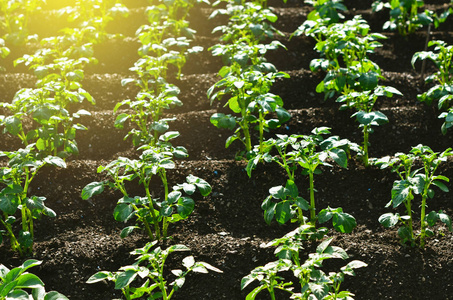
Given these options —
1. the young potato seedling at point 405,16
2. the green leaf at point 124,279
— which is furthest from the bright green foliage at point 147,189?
the young potato seedling at point 405,16

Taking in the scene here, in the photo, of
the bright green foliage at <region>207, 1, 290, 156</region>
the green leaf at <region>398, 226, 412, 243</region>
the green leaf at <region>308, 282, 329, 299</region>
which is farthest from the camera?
the bright green foliage at <region>207, 1, 290, 156</region>

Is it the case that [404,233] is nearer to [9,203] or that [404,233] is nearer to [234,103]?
[234,103]

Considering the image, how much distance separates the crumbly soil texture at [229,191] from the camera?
3307 mm

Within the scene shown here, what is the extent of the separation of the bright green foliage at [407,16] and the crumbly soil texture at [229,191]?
0.12 m

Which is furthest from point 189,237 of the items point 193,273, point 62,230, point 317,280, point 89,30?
point 89,30

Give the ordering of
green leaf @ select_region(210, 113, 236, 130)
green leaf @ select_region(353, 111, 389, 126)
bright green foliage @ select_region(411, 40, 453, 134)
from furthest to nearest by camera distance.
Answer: bright green foliage @ select_region(411, 40, 453, 134) < green leaf @ select_region(210, 113, 236, 130) < green leaf @ select_region(353, 111, 389, 126)

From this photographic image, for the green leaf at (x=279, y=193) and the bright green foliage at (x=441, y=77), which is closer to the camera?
the green leaf at (x=279, y=193)

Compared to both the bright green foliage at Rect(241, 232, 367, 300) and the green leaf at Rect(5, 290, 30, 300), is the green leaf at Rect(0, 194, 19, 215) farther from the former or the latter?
the bright green foliage at Rect(241, 232, 367, 300)

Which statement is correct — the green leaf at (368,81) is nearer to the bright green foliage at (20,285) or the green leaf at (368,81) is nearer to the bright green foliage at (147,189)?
the bright green foliage at (147,189)

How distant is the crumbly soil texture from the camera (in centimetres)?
331

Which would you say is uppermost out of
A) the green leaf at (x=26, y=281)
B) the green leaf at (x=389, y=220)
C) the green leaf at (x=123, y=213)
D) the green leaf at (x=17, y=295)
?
the green leaf at (x=26, y=281)

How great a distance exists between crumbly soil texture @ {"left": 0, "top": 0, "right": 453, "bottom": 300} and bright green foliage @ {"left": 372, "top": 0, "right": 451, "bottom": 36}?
0.12m

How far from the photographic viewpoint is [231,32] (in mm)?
4699

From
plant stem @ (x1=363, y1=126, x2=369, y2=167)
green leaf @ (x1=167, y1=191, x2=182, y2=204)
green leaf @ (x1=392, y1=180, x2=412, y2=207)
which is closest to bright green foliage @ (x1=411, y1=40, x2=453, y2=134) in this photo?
plant stem @ (x1=363, y1=126, x2=369, y2=167)
